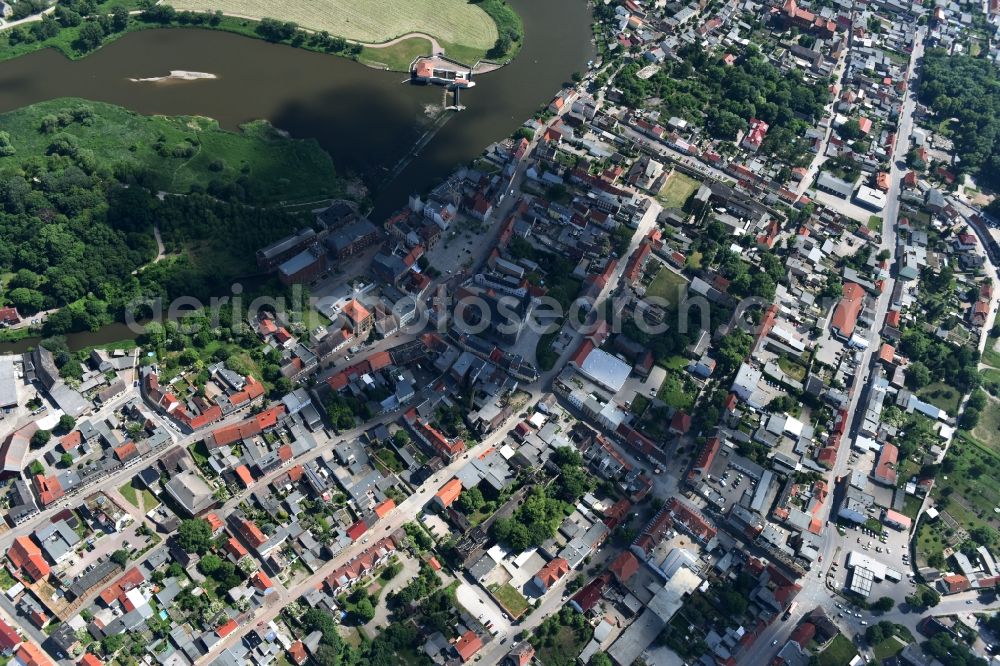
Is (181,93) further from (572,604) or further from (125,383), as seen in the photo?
(572,604)

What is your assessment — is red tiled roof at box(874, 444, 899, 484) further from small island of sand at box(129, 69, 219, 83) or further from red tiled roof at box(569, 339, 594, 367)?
small island of sand at box(129, 69, 219, 83)

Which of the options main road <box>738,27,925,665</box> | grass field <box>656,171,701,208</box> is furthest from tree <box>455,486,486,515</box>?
grass field <box>656,171,701,208</box>

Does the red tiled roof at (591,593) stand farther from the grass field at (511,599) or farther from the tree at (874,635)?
the tree at (874,635)

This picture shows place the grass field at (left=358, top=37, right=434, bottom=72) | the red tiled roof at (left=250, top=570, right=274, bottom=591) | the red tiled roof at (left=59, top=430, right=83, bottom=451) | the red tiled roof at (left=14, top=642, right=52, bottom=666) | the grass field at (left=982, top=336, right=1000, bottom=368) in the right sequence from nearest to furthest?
the red tiled roof at (left=14, top=642, right=52, bottom=666), the red tiled roof at (left=250, top=570, right=274, bottom=591), the red tiled roof at (left=59, top=430, right=83, bottom=451), the grass field at (left=982, top=336, right=1000, bottom=368), the grass field at (left=358, top=37, right=434, bottom=72)

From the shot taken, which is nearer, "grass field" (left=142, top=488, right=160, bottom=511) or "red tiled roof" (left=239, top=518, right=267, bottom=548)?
"red tiled roof" (left=239, top=518, right=267, bottom=548)

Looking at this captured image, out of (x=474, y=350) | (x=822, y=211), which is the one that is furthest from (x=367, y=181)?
(x=822, y=211)

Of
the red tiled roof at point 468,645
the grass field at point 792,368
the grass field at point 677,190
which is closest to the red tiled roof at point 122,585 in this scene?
the red tiled roof at point 468,645
